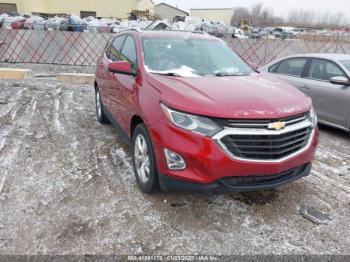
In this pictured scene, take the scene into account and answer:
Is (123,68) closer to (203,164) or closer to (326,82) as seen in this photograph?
(203,164)

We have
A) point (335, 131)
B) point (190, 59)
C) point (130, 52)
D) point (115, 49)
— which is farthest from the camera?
point (335, 131)

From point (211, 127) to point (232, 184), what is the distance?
1.73 feet

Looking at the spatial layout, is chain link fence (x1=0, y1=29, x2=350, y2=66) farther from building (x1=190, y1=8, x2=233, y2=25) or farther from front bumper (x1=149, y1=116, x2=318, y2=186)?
building (x1=190, y1=8, x2=233, y2=25)

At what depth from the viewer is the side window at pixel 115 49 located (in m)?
4.67

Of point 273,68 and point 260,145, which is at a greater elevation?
point 260,145

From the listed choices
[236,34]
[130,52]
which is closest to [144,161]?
[130,52]

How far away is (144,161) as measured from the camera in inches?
130

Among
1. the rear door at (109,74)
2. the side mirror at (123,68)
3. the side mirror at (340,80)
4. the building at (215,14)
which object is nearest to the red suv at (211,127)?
the side mirror at (123,68)

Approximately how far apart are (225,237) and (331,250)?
34.2 inches

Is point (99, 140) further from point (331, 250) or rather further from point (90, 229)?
point (331, 250)

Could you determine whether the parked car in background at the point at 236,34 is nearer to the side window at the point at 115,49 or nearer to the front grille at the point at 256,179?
the side window at the point at 115,49

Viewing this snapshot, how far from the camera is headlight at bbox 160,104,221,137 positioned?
104 inches

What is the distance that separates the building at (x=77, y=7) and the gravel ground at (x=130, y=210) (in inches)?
1262

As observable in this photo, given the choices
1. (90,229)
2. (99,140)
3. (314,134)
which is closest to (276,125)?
(314,134)
